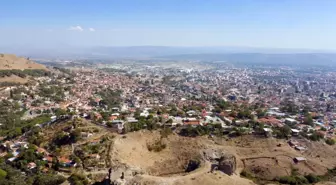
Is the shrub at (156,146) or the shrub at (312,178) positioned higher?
the shrub at (156,146)

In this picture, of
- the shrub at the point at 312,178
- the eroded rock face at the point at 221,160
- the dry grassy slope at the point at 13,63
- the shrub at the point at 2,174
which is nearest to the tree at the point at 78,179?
the shrub at the point at 2,174

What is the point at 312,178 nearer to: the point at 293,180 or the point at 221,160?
the point at 293,180

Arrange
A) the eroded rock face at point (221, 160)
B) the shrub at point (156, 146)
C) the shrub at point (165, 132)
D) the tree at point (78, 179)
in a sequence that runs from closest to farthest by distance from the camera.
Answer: the tree at point (78, 179)
the eroded rock face at point (221, 160)
the shrub at point (156, 146)
the shrub at point (165, 132)

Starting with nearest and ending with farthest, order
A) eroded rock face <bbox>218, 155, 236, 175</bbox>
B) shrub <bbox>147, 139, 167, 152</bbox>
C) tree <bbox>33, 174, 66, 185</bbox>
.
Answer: tree <bbox>33, 174, 66, 185</bbox> → eroded rock face <bbox>218, 155, 236, 175</bbox> → shrub <bbox>147, 139, 167, 152</bbox>

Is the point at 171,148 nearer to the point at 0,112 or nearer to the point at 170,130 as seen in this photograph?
the point at 170,130

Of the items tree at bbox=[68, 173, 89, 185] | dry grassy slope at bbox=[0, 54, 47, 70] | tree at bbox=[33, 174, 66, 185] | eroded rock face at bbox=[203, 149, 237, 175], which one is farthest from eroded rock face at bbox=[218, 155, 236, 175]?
dry grassy slope at bbox=[0, 54, 47, 70]

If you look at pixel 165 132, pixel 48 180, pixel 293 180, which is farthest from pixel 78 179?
pixel 293 180

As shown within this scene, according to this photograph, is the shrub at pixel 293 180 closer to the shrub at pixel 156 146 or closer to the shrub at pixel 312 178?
the shrub at pixel 312 178

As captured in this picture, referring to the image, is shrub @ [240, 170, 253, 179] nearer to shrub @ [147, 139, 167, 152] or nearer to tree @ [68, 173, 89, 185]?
shrub @ [147, 139, 167, 152]
